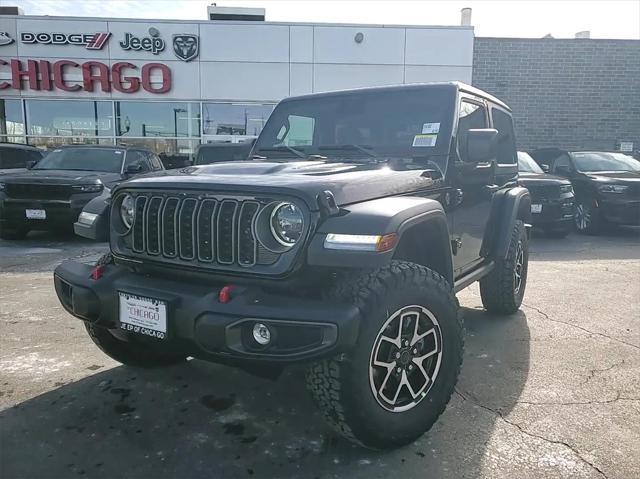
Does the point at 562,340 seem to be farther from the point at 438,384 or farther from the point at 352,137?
the point at 352,137

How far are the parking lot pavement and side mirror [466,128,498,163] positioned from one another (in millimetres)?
1486

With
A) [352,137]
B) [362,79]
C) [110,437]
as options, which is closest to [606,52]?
[362,79]

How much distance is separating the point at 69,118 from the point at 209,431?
14.6 m

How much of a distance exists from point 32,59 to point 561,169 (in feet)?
46.4

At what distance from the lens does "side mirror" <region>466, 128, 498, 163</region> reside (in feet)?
10.6

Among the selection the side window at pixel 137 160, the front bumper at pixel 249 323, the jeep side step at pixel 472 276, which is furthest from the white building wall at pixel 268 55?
the front bumper at pixel 249 323

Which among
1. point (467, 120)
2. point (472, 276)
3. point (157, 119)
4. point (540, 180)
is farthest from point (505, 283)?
point (157, 119)

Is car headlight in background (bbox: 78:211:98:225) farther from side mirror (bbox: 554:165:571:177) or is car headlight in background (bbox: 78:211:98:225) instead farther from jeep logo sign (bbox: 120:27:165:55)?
jeep logo sign (bbox: 120:27:165:55)

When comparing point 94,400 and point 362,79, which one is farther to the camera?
point 362,79

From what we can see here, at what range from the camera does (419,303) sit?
2.45 meters

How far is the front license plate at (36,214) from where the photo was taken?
7.82 m

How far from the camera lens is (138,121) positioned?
579 inches

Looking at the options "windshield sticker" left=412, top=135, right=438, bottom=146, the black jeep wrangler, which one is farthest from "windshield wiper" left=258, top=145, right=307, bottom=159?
"windshield sticker" left=412, top=135, right=438, bottom=146

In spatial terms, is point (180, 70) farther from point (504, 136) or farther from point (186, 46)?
point (504, 136)
